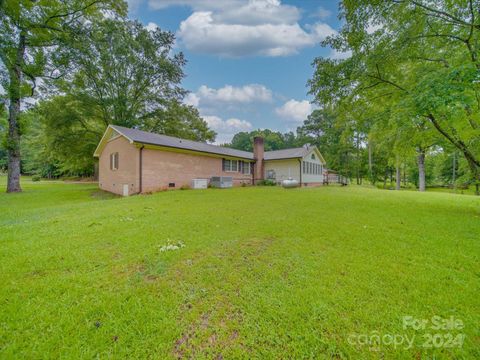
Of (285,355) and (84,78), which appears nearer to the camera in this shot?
(285,355)

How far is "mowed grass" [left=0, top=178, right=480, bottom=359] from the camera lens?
1716 millimetres

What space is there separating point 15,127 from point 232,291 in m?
19.1

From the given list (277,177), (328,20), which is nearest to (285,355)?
(328,20)

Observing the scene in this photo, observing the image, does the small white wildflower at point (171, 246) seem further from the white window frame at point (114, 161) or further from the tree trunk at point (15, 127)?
the tree trunk at point (15, 127)

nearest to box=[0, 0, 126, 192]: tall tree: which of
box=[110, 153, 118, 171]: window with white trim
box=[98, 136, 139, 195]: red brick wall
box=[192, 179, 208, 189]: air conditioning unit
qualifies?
box=[98, 136, 139, 195]: red brick wall

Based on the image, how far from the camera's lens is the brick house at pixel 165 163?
1256 cm

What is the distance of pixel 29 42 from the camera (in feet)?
45.3

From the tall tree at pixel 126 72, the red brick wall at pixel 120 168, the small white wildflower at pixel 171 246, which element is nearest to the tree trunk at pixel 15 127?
the tall tree at pixel 126 72

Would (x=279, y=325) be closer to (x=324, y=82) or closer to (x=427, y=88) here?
(x=427, y=88)

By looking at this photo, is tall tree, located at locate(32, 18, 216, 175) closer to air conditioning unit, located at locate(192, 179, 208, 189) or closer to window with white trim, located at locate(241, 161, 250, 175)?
window with white trim, located at locate(241, 161, 250, 175)

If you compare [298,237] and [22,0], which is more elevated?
[22,0]

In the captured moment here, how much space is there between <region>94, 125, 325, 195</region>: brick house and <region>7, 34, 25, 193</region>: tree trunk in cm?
458

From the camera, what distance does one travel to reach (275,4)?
402 inches

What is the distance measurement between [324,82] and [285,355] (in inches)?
335
